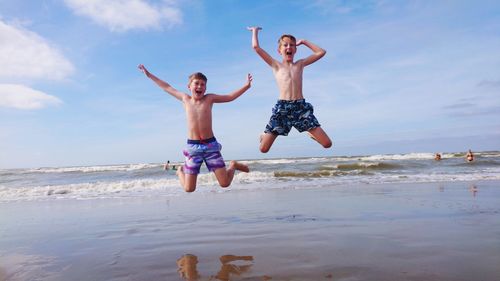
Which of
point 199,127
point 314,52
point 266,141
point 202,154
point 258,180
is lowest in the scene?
point 258,180

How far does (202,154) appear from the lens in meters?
6.93

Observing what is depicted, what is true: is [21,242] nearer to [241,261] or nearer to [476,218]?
[241,261]

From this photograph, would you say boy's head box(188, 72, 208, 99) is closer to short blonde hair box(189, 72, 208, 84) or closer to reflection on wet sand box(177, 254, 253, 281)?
short blonde hair box(189, 72, 208, 84)

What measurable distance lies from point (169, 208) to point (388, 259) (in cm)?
723

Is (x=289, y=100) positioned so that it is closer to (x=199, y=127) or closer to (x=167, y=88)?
(x=199, y=127)

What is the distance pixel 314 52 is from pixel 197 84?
1.94 metres

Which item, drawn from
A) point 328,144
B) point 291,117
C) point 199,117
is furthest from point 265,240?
point 199,117

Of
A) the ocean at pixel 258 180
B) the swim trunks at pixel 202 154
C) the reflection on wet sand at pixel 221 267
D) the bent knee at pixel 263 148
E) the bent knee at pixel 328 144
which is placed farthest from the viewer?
the ocean at pixel 258 180

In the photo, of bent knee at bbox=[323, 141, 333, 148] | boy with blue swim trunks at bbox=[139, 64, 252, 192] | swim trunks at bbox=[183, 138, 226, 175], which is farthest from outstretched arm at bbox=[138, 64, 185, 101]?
bent knee at bbox=[323, 141, 333, 148]

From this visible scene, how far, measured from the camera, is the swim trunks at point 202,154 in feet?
22.7

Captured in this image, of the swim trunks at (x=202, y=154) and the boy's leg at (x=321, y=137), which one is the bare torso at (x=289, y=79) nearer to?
the boy's leg at (x=321, y=137)

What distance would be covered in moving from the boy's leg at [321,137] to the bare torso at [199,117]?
5.34 feet

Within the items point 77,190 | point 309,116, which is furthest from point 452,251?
point 77,190

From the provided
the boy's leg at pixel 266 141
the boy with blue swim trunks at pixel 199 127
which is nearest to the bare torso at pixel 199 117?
the boy with blue swim trunks at pixel 199 127
